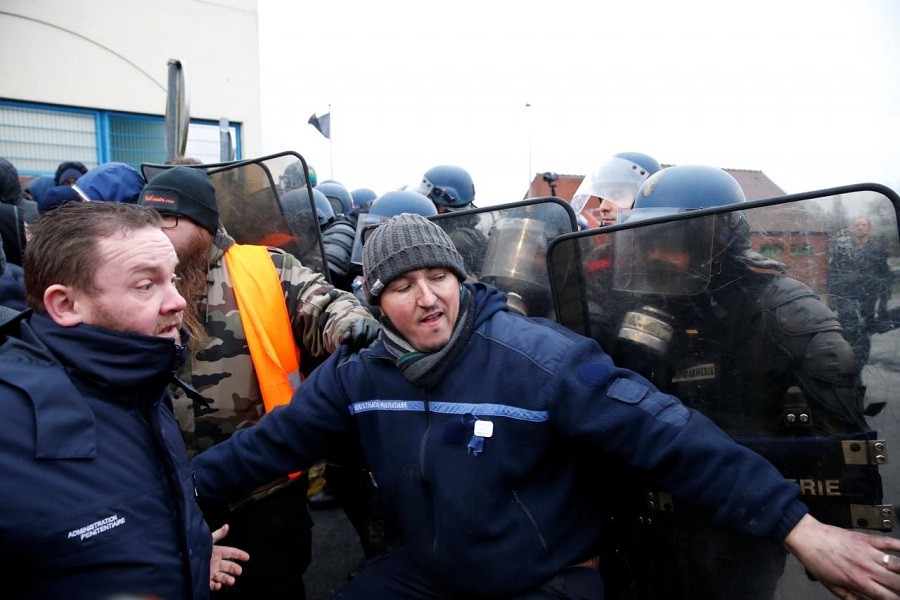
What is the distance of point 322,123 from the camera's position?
12.9 meters

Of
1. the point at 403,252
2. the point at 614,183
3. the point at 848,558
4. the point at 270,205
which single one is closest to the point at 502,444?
the point at 403,252

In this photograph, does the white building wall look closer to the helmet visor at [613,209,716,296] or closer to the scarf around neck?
the scarf around neck

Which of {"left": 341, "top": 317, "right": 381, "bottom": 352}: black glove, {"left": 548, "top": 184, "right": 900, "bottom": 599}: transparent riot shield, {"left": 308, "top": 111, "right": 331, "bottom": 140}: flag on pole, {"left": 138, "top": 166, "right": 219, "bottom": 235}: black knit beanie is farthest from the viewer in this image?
{"left": 308, "top": 111, "right": 331, "bottom": 140}: flag on pole

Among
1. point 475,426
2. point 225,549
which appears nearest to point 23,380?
point 225,549

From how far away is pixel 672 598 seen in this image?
191 cm

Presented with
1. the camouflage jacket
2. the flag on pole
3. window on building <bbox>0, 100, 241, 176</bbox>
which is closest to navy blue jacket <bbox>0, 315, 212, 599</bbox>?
the camouflage jacket

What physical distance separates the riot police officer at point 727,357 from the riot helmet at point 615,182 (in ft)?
6.62

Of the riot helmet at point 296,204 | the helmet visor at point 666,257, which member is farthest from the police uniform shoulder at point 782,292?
the riot helmet at point 296,204

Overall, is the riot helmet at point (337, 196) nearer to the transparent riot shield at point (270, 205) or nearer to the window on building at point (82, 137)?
the transparent riot shield at point (270, 205)

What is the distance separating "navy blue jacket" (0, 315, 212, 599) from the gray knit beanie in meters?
0.60

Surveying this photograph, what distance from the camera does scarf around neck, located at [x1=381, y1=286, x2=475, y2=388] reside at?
1821mm

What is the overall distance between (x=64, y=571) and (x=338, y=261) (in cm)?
302

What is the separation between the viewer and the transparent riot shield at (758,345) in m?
1.58

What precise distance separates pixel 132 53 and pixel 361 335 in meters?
11.8
